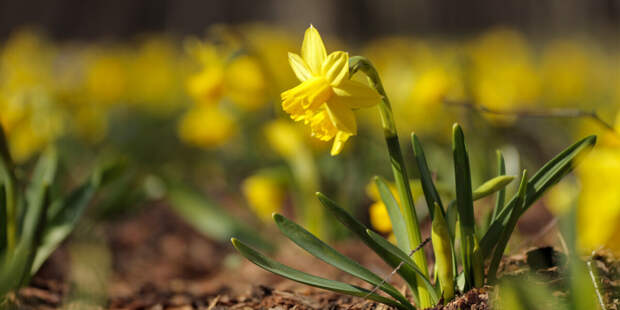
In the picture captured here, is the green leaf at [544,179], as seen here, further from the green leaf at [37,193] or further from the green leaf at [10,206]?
the green leaf at [10,206]

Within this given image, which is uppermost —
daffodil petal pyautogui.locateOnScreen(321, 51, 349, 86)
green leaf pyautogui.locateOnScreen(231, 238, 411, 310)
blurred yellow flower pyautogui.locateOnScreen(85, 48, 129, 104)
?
blurred yellow flower pyautogui.locateOnScreen(85, 48, 129, 104)

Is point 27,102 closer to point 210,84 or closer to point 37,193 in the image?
point 37,193

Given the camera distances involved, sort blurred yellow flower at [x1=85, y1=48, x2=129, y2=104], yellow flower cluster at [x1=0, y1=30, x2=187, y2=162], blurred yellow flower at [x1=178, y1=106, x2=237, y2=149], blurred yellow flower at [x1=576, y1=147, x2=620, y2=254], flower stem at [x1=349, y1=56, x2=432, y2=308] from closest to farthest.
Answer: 1. blurred yellow flower at [x1=576, y1=147, x2=620, y2=254]
2. flower stem at [x1=349, y1=56, x2=432, y2=308]
3. yellow flower cluster at [x1=0, y1=30, x2=187, y2=162]
4. blurred yellow flower at [x1=178, y1=106, x2=237, y2=149]
5. blurred yellow flower at [x1=85, y1=48, x2=129, y2=104]

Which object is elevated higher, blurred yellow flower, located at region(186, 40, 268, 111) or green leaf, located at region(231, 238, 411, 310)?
Result: blurred yellow flower, located at region(186, 40, 268, 111)

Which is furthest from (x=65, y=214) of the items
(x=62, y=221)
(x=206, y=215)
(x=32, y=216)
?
(x=206, y=215)

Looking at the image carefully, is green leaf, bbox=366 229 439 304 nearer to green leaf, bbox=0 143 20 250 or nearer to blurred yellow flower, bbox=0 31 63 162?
green leaf, bbox=0 143 20 250

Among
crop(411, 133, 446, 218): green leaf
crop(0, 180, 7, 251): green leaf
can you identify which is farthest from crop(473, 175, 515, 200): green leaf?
crop(0, 180, 7, 251): green leaf

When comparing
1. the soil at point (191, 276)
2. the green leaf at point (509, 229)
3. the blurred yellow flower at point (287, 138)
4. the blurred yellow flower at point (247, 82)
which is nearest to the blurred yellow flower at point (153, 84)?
the soil at point (191, 276)
